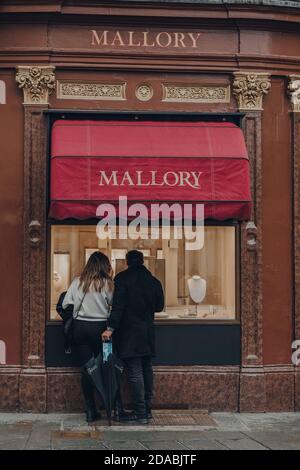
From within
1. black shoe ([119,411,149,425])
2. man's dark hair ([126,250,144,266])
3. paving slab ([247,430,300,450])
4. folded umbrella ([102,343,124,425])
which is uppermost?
man's dark hair ([126,250,144,266])

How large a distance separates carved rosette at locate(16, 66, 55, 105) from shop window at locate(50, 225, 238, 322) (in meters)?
1.70

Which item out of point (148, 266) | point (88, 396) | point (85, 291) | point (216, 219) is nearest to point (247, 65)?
point (216, 219)

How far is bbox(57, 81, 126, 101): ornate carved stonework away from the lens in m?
11.3

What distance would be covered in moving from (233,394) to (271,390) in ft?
1.63

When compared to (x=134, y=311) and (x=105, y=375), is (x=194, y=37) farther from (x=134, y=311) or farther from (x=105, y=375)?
(x=105, y=375)

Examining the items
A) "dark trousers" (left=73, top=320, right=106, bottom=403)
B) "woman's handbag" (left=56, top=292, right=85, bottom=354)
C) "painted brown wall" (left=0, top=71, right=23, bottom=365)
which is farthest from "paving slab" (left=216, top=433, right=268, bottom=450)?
"painted brown wall" (left=0, top=71, right=23, bottom=365)

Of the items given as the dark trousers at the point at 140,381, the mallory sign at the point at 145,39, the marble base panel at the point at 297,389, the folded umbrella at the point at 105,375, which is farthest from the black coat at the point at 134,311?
the mallory sign at the point at 145,39

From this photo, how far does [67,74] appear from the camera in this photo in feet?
37.2

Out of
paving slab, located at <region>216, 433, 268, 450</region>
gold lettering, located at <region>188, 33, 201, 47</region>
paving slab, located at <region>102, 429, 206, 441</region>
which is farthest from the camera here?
gold lettering, located at <region>188, 33, 201, 47</region>

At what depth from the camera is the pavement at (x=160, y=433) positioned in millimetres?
9320

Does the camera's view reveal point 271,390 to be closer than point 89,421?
No

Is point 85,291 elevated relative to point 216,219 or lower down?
lower down

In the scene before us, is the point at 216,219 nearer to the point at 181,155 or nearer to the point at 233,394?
the point at 181,155

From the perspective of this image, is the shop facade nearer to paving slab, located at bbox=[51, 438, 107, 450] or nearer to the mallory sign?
the mallory sign
